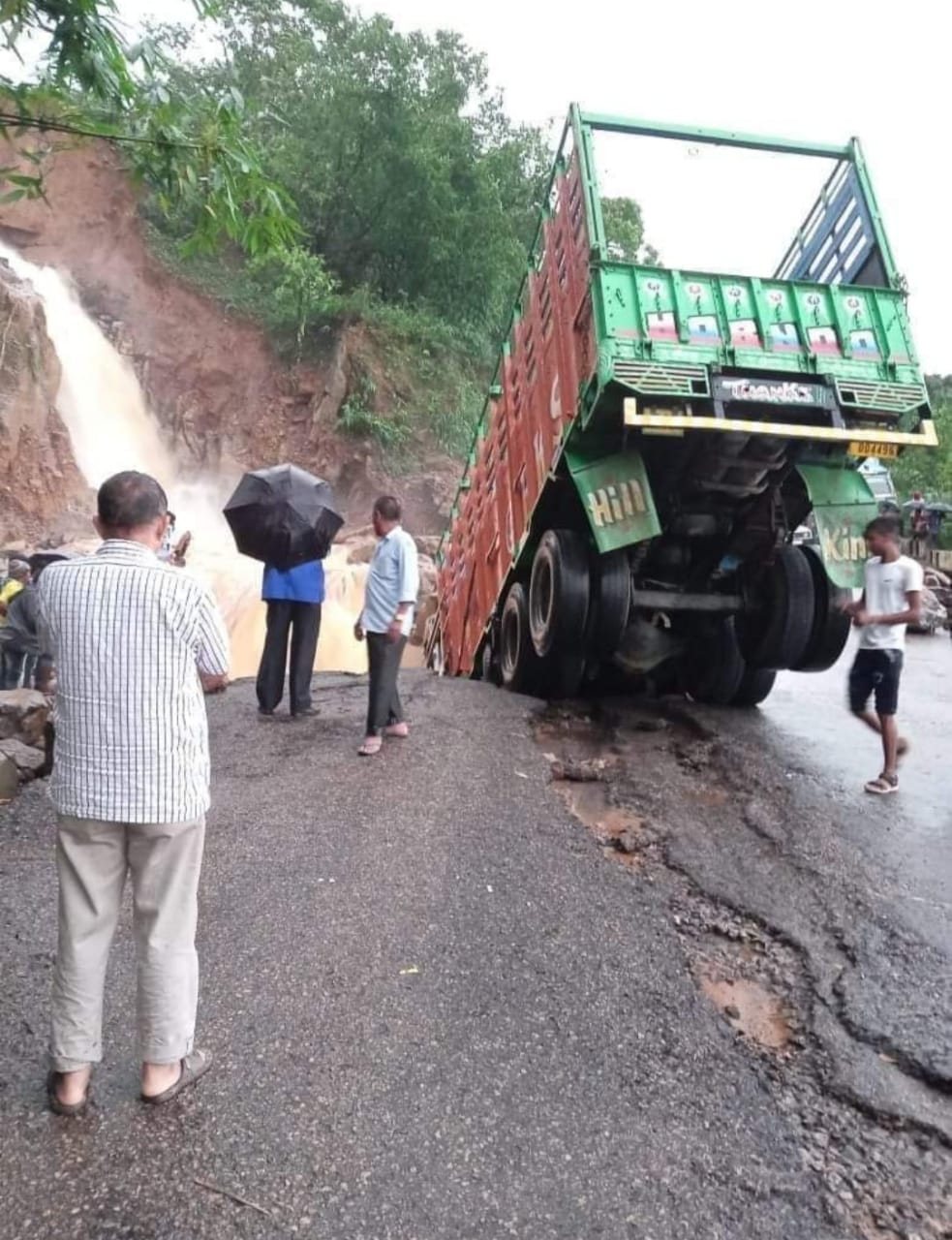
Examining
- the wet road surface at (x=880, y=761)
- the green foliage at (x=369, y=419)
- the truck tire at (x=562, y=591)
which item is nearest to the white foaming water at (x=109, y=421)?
the green foliage at (x=369, y=419)

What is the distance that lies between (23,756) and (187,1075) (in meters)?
3.26

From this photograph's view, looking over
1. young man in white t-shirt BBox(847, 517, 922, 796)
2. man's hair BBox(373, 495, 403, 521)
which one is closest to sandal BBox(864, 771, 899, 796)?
young man in white t-shirt BBox(847, 517, 922, 796)

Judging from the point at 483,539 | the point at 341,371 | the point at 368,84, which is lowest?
the point at 483,539

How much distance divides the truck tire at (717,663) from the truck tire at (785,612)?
0.51 m

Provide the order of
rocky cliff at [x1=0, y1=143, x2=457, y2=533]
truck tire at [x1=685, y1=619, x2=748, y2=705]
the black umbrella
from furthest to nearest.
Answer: rocky cliff at [x1=0, y1=143, x2=457, y2=533] < truck tire at [x1=685, y1=619, x2=748, y2=705] < the black umbrella

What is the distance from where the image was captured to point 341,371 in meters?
22.7

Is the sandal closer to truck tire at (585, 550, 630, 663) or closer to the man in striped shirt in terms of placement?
truck tire at (585, 550, 630, 663)

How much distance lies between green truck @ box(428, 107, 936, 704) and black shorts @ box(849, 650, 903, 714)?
58cm

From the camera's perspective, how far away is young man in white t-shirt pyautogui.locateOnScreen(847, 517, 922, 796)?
5438 millimetres

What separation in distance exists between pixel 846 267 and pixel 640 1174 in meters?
6.25

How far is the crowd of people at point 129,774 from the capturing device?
2.26 metres

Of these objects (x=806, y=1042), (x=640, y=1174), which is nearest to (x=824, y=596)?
(x=806, y=1042)

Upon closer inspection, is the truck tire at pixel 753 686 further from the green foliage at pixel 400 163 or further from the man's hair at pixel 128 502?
the green foliage at pixel 400 163

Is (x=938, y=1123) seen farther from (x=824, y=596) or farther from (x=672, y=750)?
(x=824, y=596)
